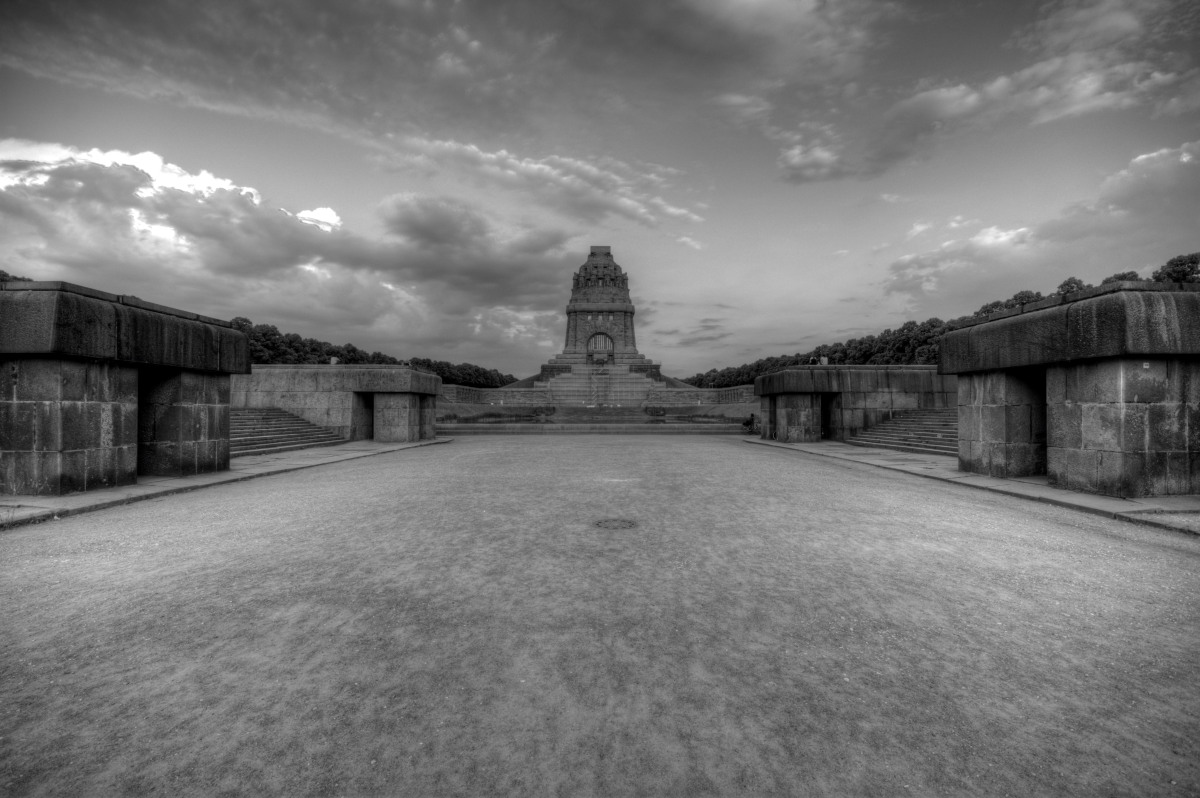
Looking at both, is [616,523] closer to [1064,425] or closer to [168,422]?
[1064,425]

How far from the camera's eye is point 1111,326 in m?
8.95

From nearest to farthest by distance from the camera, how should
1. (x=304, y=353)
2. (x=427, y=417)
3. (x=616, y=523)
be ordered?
(x=616, y=523)
(x=427, y=417)
(x=304, y=353)

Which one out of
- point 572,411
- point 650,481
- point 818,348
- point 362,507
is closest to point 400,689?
point 362,507

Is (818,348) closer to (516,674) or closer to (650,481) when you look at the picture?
(650,481)

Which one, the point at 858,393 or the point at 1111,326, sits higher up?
the point at 1111,326

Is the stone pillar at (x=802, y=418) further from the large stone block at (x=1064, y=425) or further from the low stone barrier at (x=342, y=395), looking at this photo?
the low stone barrier at (x=342, y=395)

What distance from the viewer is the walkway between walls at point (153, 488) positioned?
7.73m

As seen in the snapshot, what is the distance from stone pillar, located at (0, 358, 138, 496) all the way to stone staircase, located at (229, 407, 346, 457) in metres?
6.71

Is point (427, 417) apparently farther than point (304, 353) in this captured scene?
No

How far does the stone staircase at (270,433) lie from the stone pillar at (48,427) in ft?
22.0

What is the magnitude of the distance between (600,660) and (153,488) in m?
10.5

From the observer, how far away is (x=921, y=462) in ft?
48.1

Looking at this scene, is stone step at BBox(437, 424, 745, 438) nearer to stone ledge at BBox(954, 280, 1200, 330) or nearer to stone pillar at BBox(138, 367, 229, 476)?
stone pillar at BBox(138, 367, 229, 476)

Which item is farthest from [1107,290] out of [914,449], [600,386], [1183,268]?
[600,386]
